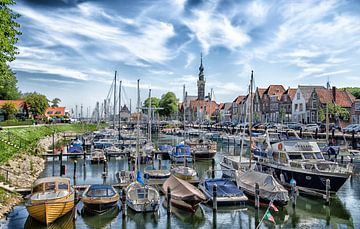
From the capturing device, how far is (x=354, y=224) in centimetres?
2352

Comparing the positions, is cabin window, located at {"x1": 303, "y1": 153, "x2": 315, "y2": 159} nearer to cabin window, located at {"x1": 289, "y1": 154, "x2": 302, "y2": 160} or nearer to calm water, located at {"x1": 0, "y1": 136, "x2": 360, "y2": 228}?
cabin window, located at {"x1": 289, "y1": 154, "x2": 302, "y2": 160}

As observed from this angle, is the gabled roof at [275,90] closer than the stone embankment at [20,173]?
No

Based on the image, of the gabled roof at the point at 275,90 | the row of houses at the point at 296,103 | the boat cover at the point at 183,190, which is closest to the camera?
the boat cover at the point at 183,190

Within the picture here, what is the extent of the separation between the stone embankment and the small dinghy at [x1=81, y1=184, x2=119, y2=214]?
5.23m

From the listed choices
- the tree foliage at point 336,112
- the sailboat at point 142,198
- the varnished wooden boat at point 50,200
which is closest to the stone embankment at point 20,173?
the varnished wooden boat at point 50,200

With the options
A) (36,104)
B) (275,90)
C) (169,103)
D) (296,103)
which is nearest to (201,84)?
(169,103)

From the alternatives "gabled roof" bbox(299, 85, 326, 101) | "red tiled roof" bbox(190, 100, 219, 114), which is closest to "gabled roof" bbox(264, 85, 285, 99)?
"gabled roof" bbox(299, 85, 326, 101)

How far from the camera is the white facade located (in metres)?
91.0

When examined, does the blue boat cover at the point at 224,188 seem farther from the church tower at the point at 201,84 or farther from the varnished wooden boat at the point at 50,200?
the church tower at the point at 201,84

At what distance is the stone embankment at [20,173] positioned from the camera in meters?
24.8

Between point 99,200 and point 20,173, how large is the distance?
1383cm

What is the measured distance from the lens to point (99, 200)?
2395cm

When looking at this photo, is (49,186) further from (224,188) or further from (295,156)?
(295,156)

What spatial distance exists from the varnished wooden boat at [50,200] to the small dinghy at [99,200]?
3.71ft
